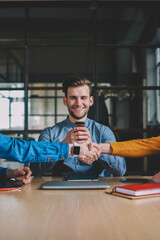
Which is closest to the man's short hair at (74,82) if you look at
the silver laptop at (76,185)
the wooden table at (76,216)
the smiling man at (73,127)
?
the smiling man at (73,127)

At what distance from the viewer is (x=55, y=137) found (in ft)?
7.20

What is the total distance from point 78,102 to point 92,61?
149 cm

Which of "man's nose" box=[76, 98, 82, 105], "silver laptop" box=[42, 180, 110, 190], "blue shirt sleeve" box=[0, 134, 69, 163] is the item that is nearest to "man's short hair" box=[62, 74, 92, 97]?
"man's nose" box=[76, 98, 82, 105]

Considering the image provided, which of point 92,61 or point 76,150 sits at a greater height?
point 92,61

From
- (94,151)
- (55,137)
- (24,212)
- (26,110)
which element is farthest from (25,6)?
(24,212)

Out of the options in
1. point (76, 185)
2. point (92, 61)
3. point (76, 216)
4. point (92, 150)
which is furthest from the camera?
point (92, 61)

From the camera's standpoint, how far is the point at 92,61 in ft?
11.5

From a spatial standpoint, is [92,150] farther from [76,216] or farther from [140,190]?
[76,216]

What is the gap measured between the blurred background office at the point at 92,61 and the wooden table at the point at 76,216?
179cm

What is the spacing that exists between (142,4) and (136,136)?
5.31 feet

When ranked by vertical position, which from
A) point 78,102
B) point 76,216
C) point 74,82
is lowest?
point 76,216

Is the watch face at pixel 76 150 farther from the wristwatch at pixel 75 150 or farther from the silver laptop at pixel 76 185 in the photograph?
the silver laptop at pixel 76 185

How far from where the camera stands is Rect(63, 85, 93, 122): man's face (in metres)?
2.18

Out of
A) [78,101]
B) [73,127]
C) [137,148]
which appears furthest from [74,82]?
[137,148]
